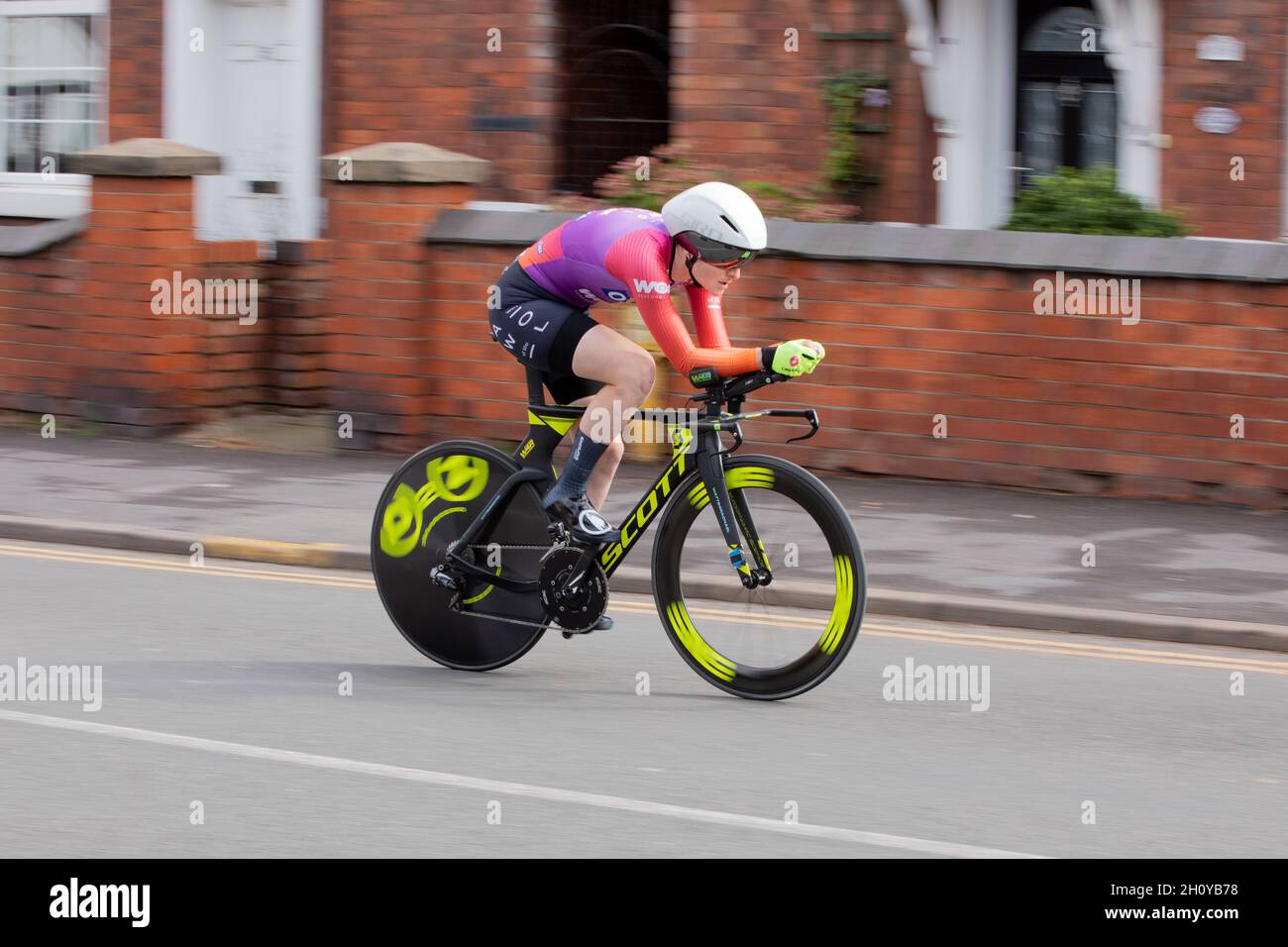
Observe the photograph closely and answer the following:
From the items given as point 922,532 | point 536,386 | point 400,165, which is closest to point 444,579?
point 536,386

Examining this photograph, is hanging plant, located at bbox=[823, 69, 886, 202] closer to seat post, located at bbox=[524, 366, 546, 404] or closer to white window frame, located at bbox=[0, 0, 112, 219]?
white window frame, located at bbox=[0, 0, 112, 219]

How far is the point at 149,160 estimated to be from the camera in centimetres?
1350

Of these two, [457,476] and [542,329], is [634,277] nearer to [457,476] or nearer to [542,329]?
[542,329]

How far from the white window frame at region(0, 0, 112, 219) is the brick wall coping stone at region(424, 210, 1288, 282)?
254 inches

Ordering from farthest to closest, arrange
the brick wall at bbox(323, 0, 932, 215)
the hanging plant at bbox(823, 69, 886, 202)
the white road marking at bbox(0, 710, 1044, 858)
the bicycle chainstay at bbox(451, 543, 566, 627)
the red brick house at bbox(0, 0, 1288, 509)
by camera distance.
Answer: the brick wall at bbox(323, 0, 932, 215) < the hanging plant at bbox(823, 69, 886, 202) < the red brick house at bbox(0, 0, 1288, 509) < the bicycle chainstay at bbox(451, 543, 566, 627) < the white road marking at bbox(0, 710, 1044, 858)

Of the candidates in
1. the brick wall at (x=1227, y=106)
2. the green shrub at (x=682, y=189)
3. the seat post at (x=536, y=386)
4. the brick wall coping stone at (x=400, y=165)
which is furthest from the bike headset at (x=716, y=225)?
the brick wall at (x=1227, y=106)

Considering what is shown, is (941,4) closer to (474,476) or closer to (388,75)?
(388,75)

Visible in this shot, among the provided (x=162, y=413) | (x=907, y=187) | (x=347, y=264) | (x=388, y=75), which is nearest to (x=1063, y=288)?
(x=907, y=187)

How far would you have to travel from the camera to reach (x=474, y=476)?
742cm

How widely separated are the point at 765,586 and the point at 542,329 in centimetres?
117

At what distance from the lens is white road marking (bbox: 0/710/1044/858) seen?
530 centimetres

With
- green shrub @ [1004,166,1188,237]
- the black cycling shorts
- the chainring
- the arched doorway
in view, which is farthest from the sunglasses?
the arched doorway

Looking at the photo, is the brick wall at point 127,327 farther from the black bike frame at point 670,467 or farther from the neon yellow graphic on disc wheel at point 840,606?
the neon yellow graphic on disc wheel at point 840,606

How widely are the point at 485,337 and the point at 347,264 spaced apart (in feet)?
3.55
